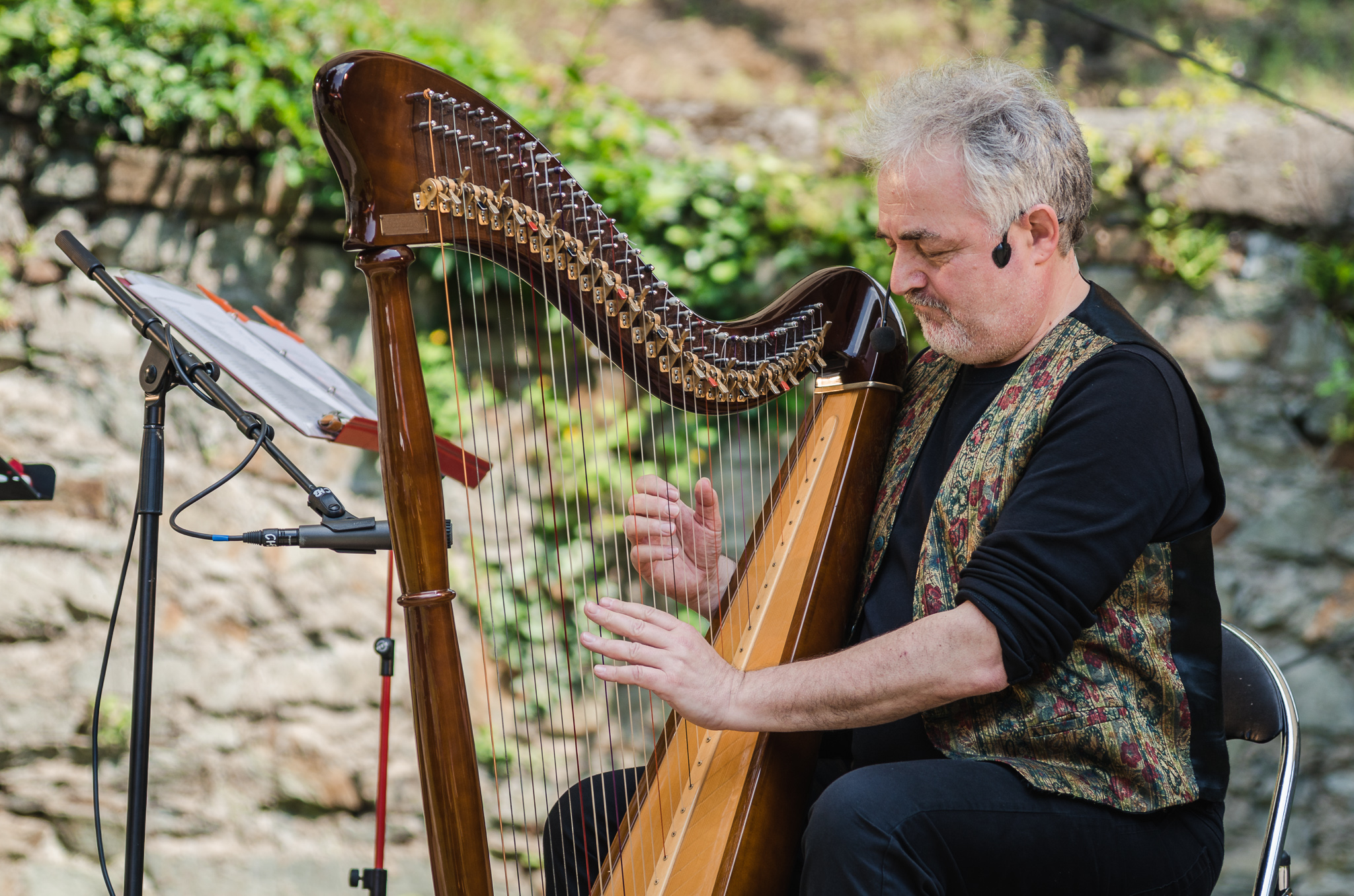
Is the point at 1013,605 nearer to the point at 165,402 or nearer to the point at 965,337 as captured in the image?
the point at 965,337

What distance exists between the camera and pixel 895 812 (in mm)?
1133

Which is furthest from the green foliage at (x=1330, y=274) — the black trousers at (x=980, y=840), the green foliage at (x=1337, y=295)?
the black trousers at (x=980, y=840)

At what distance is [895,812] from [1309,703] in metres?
2.13

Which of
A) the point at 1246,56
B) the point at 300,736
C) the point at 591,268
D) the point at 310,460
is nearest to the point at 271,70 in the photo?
the point at 310,460

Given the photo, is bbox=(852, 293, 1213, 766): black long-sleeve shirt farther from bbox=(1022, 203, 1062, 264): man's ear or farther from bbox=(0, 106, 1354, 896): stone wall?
bbox=(0, 106, 1354, 896): stone wall

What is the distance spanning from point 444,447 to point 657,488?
315 mm

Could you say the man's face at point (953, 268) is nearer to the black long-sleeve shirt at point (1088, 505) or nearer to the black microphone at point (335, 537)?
the black long-sleeve shirt at point (1088, 505)

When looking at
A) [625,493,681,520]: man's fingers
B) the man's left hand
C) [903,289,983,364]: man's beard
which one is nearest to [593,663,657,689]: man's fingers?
the man's left hand

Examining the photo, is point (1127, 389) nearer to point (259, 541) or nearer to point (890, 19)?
point (259, 541)

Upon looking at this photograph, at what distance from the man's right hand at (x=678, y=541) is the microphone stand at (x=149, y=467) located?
1.39 ft

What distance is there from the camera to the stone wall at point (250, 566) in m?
2.71

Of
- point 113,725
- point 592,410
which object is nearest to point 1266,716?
point 592,410

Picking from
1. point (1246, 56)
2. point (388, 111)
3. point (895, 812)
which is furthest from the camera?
point (1246, 56)

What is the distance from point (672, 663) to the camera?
3.94 feet
